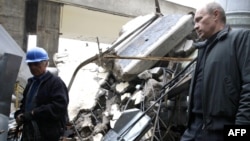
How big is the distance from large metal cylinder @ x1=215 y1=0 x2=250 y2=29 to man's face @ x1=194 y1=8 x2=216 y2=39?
4.03ft

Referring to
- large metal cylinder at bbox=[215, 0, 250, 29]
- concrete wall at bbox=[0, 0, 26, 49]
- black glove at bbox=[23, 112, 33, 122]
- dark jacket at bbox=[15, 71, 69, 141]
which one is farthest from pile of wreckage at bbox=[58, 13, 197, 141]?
concrete wall at bbox=[0, 0, 26, 49]

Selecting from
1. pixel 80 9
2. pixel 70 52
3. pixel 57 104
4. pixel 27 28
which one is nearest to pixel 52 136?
pixel 57 104

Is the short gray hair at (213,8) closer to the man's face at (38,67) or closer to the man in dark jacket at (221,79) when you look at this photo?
the man in dark jacket at (221,79)

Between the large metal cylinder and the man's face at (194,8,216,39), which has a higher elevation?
the large metal cylinder

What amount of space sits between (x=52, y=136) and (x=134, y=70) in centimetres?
242

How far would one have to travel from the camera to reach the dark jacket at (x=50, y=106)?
2.73m

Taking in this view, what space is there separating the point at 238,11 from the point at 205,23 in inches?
50.0

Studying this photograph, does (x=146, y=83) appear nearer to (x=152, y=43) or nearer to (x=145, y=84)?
(x=145, y=84)

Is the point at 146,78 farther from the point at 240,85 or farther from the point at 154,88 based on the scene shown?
the point at 240,85

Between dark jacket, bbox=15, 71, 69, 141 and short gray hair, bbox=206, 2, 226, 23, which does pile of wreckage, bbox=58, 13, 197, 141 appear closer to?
dark jacket, bbox=15, 71, 69, 141

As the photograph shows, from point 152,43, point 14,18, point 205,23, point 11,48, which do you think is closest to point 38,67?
point 205,23

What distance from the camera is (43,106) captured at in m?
2.72

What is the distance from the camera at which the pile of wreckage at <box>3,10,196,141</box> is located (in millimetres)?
4180

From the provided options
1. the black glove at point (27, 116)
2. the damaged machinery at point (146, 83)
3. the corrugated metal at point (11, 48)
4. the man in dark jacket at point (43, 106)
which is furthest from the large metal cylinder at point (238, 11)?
the corrugated metal at point (11, 48)
